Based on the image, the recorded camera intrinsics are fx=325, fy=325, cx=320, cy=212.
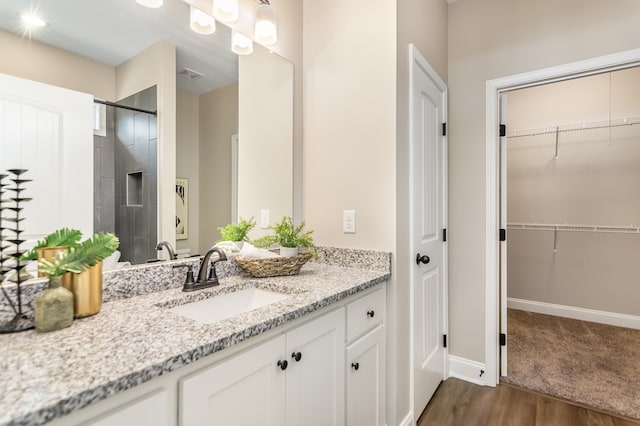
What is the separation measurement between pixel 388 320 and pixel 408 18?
1638mm

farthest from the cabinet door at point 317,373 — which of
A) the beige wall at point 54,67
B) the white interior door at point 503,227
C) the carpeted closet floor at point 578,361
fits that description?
the carpeted closet floor at point 578,361

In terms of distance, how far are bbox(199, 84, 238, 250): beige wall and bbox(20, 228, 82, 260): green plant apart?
0.54 m

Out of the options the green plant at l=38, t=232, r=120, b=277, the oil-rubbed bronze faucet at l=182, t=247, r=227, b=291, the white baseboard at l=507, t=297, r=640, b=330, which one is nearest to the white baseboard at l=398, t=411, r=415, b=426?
the oil-rubbed bronze faucet at l=182, t=247, r=227, b=291

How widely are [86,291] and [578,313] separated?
4354 mm

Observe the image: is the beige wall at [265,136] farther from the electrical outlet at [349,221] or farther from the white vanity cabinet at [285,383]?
the white vanity cabinet at [285,383]

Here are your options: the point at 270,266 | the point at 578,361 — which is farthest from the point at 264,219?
the point at 578,361

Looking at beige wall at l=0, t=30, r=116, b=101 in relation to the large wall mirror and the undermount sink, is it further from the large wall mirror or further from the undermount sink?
the undermount sink

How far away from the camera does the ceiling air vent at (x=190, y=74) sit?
4.76ft

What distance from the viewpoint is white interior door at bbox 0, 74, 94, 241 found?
959 mm

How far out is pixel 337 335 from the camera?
1304 millimetres

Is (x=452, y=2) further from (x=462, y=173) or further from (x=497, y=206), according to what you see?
(x=497, y=206)

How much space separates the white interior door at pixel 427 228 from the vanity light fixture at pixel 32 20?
160 centimetres

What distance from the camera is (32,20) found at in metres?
1.02

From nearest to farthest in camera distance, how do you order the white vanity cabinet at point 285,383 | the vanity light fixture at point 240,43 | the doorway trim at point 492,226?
the white vanity cabinet at point 285,383 < the vanity light fixture at point 240,43 < the doorway trim at point 492,226
